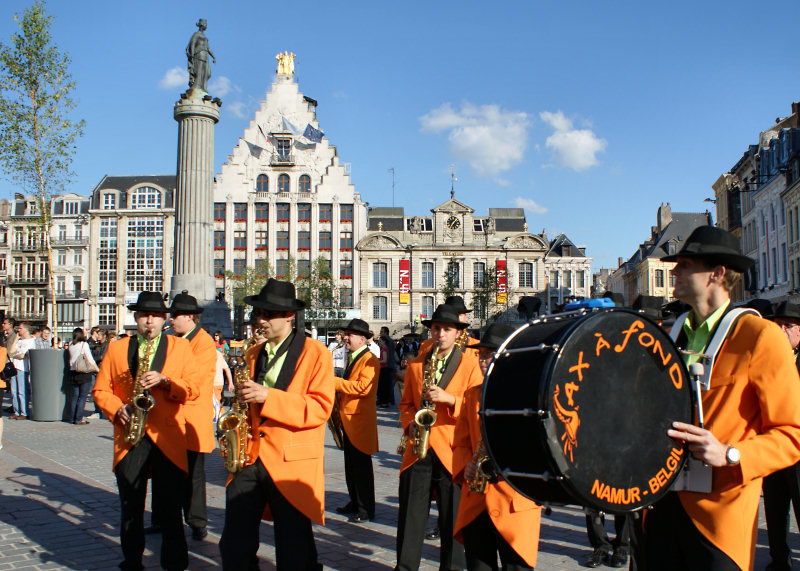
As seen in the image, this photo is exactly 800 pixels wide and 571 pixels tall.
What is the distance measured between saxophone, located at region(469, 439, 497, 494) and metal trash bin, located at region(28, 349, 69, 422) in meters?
13.9

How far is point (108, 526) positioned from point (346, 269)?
175 feet

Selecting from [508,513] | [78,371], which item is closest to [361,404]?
[508,513]

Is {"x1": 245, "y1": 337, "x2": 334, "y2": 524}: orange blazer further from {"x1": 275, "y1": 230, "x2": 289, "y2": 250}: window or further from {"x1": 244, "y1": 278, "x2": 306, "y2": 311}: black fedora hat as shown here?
{"x1": 275, "y1": 230, "x2": 289, "y2": 250}: window

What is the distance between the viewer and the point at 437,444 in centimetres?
532

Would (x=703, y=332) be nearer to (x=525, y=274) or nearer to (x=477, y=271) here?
(x=477, y=271)

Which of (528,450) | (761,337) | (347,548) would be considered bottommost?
(347,548)

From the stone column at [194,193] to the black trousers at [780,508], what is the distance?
1874 centimetres

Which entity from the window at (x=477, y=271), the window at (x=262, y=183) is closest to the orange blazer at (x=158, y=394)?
the window at (x=262, y=183)

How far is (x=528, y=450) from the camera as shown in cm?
271

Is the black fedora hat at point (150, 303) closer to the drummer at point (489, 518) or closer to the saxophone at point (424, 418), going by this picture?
the saxophone at point (424, 418)

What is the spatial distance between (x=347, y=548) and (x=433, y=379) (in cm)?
184

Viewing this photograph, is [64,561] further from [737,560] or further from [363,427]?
[737,560]

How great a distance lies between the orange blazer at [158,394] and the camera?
5.23 meters

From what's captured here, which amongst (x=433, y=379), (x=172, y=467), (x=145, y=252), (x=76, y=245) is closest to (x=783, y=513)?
(x=433, y=379)
